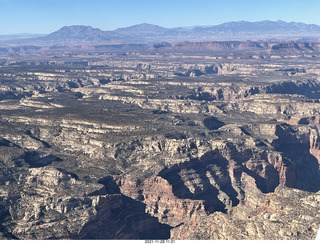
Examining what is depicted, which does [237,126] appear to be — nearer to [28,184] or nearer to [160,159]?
[160,159]

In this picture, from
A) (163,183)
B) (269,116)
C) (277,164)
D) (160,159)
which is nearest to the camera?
(163,183)

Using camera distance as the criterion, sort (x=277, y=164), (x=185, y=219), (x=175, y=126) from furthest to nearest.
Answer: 1. (x=175, y=126)
2. (x=277, y=164)
3. (x=185, y=219)

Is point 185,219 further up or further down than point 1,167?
further down

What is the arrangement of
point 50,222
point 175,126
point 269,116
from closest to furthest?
point 50,222
point 175,126
point 269,116

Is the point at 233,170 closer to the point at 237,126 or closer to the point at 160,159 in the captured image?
the point at 160,159

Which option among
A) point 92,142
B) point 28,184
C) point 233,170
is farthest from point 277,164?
point 28,184

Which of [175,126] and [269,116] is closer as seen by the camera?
[175,126]

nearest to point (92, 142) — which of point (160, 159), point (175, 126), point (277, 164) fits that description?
point (160, 159)

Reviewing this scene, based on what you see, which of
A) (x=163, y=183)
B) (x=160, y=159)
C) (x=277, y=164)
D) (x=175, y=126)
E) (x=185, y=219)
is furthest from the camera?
(x=175, y=126)

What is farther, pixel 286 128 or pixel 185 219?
Answer: pixel 286 128
